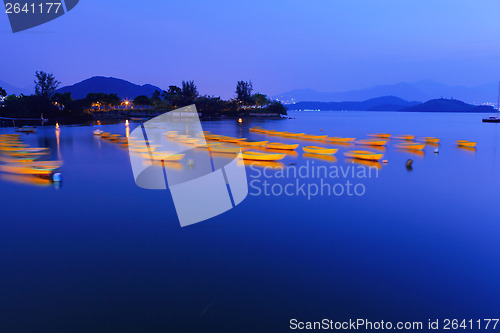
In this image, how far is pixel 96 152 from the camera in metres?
28.6

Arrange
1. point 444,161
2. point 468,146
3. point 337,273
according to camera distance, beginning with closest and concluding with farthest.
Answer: point 337,273
point 444,161
point 468,146

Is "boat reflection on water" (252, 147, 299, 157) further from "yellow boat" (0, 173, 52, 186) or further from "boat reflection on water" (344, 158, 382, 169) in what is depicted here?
"yellow boat" (0, 173, 52, 186)

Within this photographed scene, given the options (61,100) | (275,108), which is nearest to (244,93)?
(275,108)

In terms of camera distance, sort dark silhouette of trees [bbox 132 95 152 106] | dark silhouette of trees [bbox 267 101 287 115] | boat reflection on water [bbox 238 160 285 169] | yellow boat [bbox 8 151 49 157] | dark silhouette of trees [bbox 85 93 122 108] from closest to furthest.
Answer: boat reflection on water [bbox 238 160 285 169] → yellow boat [bbox 8 151 49 157] → dark silhouette of trees [bbox 85 93 122 108] → dark silhouette of trees [bbox 267 101 287 115] → dark silhouette of trees [bbox 132 95 152 106]

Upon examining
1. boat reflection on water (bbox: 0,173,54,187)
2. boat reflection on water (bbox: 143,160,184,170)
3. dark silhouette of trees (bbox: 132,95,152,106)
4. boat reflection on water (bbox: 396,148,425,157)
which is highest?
dark silhouette of trees (bbox: 132,95,152,106)

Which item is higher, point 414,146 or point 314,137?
point 314,137

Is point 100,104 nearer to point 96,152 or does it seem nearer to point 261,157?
point 96,152

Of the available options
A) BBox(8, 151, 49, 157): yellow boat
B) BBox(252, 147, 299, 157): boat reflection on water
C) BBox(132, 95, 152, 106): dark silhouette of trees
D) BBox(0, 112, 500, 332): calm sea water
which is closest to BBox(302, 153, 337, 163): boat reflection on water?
BBox(252, 147, 299, 157): boat reflection on water

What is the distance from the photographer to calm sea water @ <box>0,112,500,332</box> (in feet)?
21.8

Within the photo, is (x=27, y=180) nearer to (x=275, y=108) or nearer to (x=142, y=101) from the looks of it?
(x=275, y=108)

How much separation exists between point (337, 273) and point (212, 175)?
11.6 m

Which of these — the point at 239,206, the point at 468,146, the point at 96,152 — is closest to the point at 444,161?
the point at 468,146

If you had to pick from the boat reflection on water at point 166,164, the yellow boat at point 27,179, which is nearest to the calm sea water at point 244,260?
the yellow boat at point 27,179

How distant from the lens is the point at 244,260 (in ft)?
29.1
